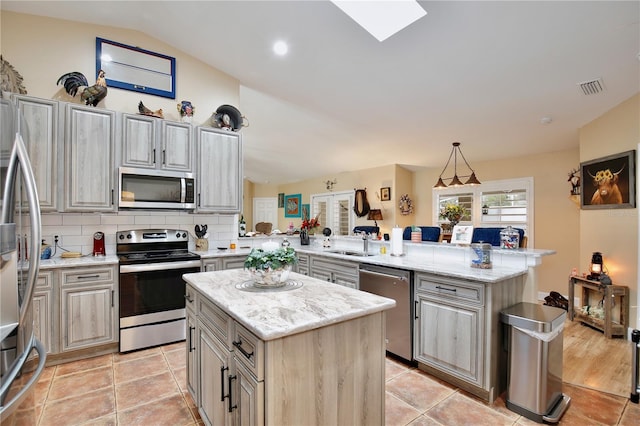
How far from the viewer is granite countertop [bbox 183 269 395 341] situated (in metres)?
1.22

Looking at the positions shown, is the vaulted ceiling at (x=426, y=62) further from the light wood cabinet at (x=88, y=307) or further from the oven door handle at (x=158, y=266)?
the light wood cabinet at (x=88, y=307)

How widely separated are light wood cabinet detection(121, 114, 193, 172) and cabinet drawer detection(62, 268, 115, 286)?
1.10 metres

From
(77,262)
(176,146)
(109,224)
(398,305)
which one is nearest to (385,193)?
(398,305)

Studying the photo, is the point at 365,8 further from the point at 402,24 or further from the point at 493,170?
the point at 493,170

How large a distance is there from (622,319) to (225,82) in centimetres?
557

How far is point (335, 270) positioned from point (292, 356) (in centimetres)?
220

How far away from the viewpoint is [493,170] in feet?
18.5

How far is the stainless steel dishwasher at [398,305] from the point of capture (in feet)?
8.61

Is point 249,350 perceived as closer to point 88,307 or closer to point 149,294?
point 149,294

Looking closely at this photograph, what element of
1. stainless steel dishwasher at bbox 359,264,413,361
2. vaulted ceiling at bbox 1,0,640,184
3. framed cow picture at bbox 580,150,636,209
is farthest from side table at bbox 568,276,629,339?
stainless steel dishwasher at bbox 359,264,413,361

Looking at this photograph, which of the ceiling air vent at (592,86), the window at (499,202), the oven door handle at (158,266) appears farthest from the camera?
the window at (499,202)

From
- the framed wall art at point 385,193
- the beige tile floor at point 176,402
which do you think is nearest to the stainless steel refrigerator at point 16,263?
the beige tile floor at point 176,402

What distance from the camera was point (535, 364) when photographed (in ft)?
6.56

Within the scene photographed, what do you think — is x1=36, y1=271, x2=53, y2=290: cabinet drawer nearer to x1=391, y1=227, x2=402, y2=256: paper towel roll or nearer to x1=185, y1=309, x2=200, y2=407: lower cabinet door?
x1=185, y1=309, x2=200, y2=407: lower cabinet door
